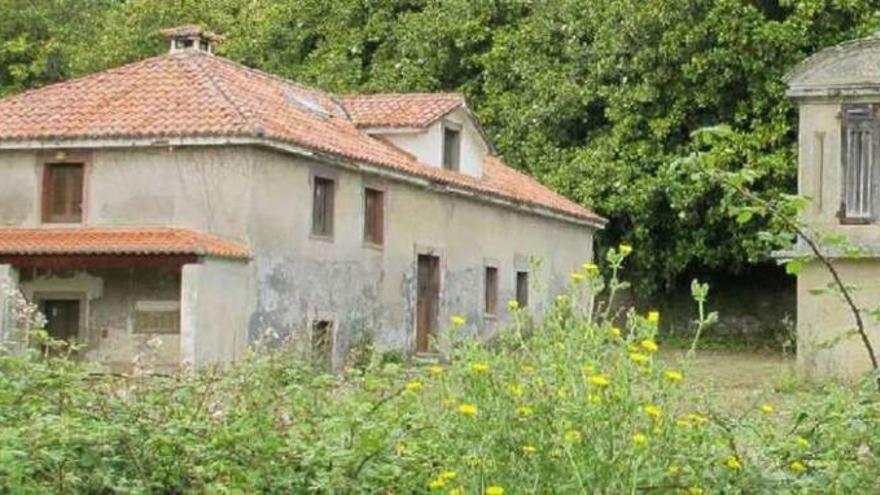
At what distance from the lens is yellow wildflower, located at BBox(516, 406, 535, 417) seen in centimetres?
650

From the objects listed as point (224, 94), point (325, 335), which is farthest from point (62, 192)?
point (325, 335)

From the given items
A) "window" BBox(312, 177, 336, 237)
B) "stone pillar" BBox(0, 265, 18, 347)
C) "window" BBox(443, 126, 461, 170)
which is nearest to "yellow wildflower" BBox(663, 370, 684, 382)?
"stone pillar" BBox(0, 265, 18, 347)

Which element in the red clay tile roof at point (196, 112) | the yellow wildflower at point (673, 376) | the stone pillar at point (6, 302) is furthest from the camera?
the red clay tile roof at point (196, 112)

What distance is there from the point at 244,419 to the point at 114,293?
1430cm

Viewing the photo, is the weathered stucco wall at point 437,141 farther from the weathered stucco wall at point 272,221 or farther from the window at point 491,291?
the window at point 491,291

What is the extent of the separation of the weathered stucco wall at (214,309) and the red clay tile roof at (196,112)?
1997 mm

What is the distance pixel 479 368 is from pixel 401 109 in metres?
21.2

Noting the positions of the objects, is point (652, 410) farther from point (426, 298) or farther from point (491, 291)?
point (491, 291)

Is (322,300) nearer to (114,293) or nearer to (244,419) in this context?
(114,293)

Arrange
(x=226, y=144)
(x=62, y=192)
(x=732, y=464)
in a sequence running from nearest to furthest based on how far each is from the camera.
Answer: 1. (x=732, y=464)
2. (x=226, y=144)
3. (x=62, y=192)

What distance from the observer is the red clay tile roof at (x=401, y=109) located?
2681cm

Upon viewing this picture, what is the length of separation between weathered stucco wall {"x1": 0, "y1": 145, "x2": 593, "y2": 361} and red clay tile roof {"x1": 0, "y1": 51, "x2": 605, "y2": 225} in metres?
0.37

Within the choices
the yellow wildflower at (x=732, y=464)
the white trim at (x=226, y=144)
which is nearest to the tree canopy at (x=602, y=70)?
the white trim at (x=226, y=144)

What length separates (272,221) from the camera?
21828 mm
